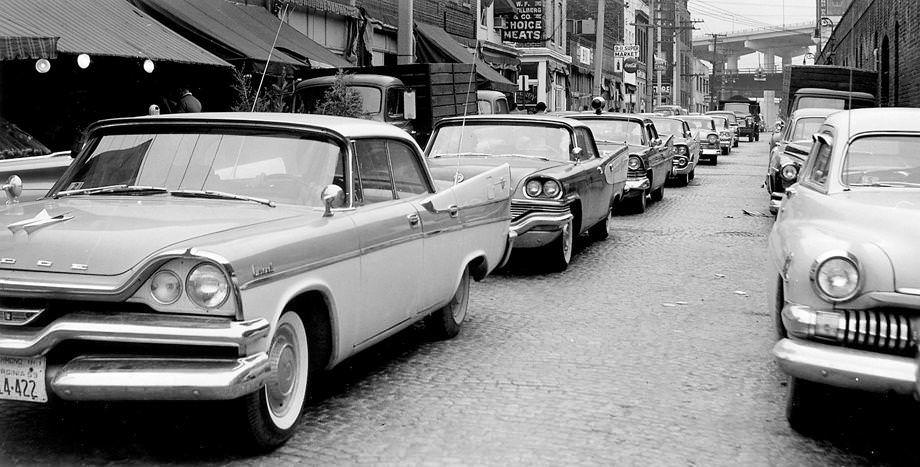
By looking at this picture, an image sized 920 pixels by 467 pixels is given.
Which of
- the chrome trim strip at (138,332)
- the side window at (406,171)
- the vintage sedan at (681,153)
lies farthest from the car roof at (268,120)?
→ the vintage sedan at (681,153)

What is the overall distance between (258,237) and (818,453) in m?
2.68

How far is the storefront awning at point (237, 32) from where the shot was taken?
1620cm

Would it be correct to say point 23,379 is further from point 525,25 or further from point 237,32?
point 525,25

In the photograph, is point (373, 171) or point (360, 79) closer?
point (373, 171)

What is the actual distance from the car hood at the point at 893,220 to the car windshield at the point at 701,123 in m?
25.7

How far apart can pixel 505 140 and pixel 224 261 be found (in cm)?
705

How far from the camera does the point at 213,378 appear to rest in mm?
4141

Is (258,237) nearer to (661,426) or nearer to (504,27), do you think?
(661,426)

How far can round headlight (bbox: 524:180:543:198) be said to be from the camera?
32.3 feet

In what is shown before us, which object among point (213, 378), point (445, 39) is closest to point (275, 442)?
point (213, 378)

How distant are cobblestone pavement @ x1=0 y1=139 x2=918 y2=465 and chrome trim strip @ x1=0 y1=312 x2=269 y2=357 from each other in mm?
625

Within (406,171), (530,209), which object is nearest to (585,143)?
(530,209)

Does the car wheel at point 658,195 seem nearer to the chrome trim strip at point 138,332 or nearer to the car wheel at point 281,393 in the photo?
the car wheel at point 281,393

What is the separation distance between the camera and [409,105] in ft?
54.0
